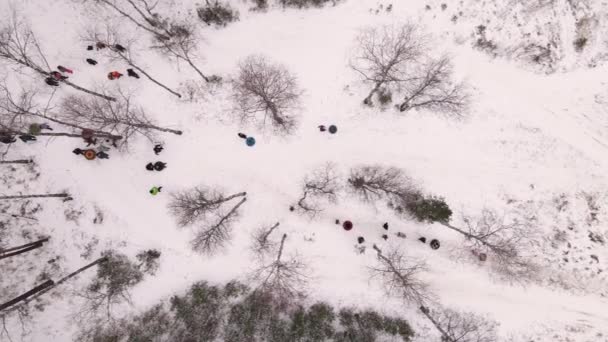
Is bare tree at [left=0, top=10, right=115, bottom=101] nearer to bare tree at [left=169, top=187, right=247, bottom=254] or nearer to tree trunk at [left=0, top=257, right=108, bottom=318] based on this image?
bare tree at [left=169, top=187, right=247, bottom=254]

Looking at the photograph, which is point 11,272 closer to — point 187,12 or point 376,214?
point 187,12

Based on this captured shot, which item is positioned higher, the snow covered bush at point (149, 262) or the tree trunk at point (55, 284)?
the snow covered bush at point (149, 262)

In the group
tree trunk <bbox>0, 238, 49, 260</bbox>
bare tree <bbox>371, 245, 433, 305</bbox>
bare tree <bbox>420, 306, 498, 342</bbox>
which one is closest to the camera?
tree trunk <bbox>0, 238, 49, 260</bbox>

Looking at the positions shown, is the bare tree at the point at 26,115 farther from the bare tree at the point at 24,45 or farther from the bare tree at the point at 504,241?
the bare tree at the point at 504,241

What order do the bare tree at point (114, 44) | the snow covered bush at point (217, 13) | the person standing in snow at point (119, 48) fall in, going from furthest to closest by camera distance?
the snow covered bush at point (217, 13)
the bare tree at point (114, 44)
the person standing in snow at point (119, 48)

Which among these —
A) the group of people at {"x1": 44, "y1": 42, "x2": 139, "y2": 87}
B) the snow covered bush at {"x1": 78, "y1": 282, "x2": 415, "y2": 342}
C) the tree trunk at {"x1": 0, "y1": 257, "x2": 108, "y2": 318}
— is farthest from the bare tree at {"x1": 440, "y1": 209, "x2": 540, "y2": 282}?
the group of people at {"x1": 44, "y1": 42, "x2": 139, "y2": 87}

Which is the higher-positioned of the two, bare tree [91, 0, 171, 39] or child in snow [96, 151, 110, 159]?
bare tree [91, 0, 171, 39]

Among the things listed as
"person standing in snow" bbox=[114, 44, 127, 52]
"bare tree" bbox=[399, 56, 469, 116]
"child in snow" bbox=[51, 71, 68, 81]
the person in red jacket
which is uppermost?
"bare tree" bbox=[399, 56, 469, 116]

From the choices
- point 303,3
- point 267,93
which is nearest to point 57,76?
point 267,93

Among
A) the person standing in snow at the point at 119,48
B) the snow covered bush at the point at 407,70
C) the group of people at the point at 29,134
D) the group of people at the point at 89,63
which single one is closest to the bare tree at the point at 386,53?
the snow covered bush at the point at 407,70
